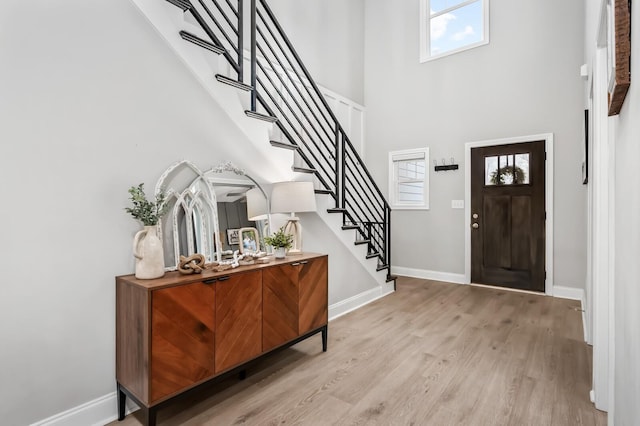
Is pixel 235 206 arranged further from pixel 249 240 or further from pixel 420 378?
pixel 420 378

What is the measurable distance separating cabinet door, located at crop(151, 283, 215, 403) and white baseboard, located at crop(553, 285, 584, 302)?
446cm

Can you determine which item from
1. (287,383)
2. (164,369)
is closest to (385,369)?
(287,383)

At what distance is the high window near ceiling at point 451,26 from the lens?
4918mm

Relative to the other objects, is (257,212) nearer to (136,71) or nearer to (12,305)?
(136,71)

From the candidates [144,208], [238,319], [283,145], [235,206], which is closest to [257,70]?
[283,145]

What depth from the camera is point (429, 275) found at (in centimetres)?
539

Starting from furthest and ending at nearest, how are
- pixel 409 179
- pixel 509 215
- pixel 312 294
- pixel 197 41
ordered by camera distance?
pixel 409 179 < pixel 509 215 < pixel 312 294 < pixel 197 41

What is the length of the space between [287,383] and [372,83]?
518 centimetres

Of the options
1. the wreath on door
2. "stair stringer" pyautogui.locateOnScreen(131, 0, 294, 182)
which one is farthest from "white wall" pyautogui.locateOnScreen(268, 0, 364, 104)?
the wreath on door

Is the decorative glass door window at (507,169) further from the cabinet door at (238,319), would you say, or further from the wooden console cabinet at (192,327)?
the cabinet door at (238,319)

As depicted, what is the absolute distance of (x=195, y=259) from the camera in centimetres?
208

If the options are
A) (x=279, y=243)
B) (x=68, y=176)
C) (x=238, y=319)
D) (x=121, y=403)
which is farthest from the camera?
(x=279, y=243)

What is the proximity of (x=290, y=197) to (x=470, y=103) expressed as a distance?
3.58 metres

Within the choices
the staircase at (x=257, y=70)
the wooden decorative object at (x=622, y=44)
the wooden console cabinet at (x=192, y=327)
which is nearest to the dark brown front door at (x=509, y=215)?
the staircase at (x=257, y=70)
